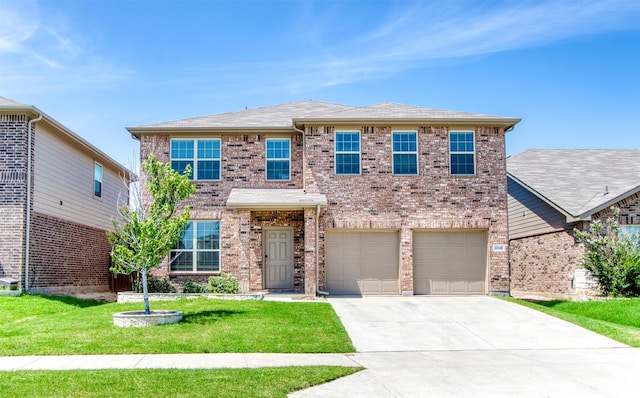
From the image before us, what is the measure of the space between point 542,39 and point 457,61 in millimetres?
2500

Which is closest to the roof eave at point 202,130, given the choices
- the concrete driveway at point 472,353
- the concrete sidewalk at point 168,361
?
the concrete driveway at point 472,353

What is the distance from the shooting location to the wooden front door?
1898 centimetres

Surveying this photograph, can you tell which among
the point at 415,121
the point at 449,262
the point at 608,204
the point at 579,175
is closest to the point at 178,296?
the point at 449,262

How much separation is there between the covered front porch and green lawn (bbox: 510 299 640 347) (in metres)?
6.75

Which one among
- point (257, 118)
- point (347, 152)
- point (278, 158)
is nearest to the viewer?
point (347, 152)

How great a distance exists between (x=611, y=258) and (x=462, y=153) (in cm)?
544

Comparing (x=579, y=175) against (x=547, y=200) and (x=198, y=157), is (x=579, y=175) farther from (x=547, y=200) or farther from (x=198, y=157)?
(x=198, y=157)

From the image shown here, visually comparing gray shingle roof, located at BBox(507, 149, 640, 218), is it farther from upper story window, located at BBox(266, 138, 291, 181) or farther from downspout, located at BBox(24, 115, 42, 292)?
downspout, located at BBox(24, 115, 42, 292)

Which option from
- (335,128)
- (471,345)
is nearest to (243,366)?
(471,345)

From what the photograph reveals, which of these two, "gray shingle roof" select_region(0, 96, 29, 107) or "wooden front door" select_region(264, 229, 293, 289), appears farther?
"wooden front door" select_region(264, 229, 293, 289)

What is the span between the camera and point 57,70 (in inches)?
645

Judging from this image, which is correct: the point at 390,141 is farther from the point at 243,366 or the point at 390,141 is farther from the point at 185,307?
the point at 243,366

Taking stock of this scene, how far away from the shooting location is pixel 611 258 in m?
17.9

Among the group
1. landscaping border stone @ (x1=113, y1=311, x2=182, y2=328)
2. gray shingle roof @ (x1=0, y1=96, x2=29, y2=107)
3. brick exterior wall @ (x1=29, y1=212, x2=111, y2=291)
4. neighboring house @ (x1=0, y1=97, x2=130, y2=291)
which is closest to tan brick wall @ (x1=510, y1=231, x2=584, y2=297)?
landscaping border stone @ (x1=113, y1=311, x2=182, y2=328)
